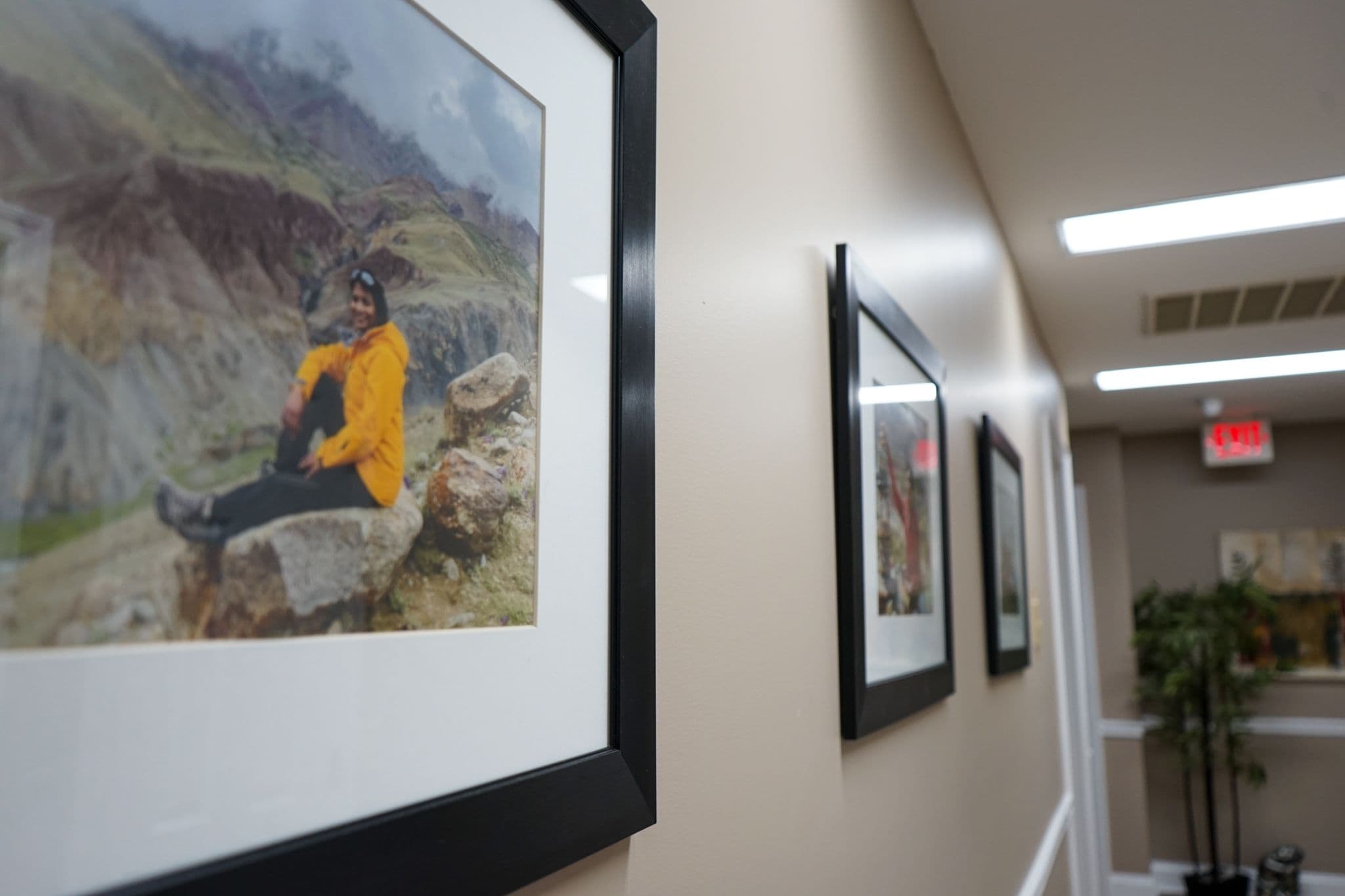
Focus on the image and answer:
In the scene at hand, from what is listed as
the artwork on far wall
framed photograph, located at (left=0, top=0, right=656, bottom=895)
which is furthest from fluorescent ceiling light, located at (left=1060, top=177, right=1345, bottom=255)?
the artwork on far wall

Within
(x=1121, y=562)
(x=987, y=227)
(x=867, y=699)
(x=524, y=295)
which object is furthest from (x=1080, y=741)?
(x=524, y=295)

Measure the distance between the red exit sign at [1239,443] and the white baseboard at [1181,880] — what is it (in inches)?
94.5

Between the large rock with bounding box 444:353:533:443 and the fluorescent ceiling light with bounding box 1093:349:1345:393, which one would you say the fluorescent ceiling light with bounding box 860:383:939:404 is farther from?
the fluorescent ceiling light with bounding box 1093:349:1345:393

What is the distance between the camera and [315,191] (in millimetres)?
425

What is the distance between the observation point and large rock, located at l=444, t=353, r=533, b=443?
50 cm

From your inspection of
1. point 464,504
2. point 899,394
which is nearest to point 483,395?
point 464,504

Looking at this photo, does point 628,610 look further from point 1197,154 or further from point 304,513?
point 1197,154

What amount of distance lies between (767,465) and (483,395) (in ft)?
1.59

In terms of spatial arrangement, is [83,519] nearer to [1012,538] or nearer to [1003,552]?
[1003,552]

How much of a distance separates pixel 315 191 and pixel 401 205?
56 mm

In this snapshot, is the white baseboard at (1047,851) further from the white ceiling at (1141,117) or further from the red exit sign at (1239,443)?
the red exit sign at (1239,443)

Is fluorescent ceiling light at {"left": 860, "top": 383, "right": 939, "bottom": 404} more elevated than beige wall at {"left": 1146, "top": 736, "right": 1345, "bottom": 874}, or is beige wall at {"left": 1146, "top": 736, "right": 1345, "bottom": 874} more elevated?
fluorescent ceiling light at {"left": 860, "top": 383, "right": 939, "bottom": 404}

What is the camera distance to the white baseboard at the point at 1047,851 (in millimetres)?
2502

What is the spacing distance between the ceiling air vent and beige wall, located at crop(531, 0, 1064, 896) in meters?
2.34
